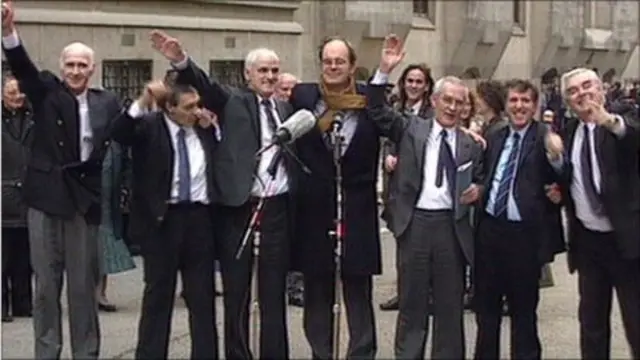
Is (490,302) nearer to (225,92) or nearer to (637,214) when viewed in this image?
(637,214)

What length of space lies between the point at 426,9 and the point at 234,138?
20725mm

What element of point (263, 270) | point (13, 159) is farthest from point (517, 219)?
point (13, 159)

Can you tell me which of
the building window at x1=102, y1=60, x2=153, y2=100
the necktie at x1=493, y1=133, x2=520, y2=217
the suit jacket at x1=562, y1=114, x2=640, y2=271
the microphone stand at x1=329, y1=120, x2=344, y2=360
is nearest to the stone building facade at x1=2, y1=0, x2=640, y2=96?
the building window at x1=102, y1=60, x2=153, y2=100

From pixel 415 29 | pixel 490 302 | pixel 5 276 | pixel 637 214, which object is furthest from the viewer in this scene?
pixel 415 29

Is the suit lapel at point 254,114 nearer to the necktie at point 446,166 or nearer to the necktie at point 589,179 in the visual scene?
the necktie at point 446,166

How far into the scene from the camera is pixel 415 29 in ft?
91.7

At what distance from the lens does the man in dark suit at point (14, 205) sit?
418 inches

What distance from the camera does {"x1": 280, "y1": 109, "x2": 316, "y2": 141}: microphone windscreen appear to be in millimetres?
8195

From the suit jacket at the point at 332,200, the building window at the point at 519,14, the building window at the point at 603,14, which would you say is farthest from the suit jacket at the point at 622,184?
the building window at the point at 603,14

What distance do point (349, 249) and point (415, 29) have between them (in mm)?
19671

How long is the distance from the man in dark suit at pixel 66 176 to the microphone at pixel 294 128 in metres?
1.05

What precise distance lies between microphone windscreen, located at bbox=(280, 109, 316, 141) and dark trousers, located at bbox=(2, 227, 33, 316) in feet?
11.1

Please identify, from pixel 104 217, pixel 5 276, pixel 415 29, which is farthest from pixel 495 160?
pixel 415 29

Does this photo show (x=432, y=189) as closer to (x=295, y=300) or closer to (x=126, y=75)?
(x=295, y=300)
